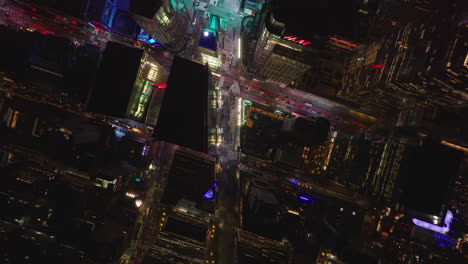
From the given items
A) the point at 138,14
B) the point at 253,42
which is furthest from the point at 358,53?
the point at 138,14

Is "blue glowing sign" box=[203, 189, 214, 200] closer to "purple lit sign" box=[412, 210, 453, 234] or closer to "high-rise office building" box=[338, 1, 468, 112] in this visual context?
"high-rise office building" box=[338, 1, 468, 112]

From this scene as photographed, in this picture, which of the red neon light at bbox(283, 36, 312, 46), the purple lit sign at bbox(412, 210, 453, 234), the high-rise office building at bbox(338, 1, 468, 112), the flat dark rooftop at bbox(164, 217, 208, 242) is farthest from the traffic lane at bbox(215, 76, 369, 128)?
the flat dark rooftop at bbox(164, 217, 208, 242)

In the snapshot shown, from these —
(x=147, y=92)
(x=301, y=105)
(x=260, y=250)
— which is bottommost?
(x=260, y=250)

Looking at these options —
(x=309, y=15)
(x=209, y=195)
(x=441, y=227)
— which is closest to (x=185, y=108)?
(x=209, y=195)

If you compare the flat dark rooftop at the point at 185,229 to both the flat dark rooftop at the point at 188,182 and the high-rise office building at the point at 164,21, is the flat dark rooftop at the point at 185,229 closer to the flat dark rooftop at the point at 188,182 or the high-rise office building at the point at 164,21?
the flat dark rooftop at the point at 188,182

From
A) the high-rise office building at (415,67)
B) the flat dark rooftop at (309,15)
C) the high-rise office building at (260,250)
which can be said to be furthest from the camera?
the high-rise office building at (260,250)

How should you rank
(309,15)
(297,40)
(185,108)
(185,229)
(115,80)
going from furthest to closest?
(115,80) → (185,108) → (185,229) → (297,40) → (309,15)

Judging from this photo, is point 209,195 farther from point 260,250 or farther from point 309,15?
point 309,15

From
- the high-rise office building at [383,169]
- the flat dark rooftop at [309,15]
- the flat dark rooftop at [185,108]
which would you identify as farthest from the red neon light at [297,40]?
the high-rise office building at [383,169]

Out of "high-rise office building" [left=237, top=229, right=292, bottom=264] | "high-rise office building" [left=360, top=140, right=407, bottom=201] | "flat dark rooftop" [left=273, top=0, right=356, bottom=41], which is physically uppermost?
"flat dark rooftop" [left=273, top=0, right=356, bottom=41]
